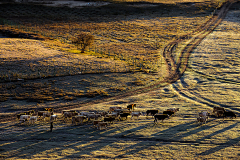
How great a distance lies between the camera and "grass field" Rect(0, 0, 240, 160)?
2066cm

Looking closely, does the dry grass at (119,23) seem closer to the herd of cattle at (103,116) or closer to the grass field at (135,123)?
the grass field at (135,123)

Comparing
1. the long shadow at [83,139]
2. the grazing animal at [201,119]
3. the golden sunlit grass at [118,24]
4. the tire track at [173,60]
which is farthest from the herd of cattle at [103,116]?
the golden sunlit grass at [118,24]

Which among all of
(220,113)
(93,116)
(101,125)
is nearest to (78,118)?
(93,116)

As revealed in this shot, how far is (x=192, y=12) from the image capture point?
4200 inches

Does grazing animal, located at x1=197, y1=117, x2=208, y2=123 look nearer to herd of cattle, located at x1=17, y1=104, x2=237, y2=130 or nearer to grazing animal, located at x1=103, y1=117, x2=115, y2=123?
herd of cattle, located at x1=17, y1=104, x2=237, y2=130

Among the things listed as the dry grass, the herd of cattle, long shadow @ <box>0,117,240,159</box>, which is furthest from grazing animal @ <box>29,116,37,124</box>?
the dry grass

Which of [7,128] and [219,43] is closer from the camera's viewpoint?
[7,128]

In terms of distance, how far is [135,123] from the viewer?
26266 millimetres

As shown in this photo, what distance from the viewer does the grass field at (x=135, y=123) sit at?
20.7 m

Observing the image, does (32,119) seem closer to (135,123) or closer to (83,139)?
(83,139)

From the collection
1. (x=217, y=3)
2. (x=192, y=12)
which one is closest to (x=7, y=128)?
(x=192, y=12)

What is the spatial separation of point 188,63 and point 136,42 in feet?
66.7

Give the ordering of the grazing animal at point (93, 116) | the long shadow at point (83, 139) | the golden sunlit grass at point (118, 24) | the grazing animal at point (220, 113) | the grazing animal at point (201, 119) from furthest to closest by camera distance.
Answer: the golden sunlit grass at point (118, 24), the grazing animal at point (220, 113), the grazing animal at point (93, 116), the grazing animal at point (201, 119), the long shadow at point (83, 139)

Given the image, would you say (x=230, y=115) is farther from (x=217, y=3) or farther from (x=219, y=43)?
Answer: (x=217, y=3)
